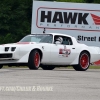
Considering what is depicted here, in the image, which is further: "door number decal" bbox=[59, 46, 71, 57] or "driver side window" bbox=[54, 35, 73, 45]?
"driver side window" bbox=[54, 35, 73, 45]

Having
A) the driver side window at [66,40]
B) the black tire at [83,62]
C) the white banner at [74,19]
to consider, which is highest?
the white banner at [74,19]

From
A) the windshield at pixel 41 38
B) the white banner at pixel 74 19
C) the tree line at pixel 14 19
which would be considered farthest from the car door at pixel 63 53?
the tree line at pixel 14 19

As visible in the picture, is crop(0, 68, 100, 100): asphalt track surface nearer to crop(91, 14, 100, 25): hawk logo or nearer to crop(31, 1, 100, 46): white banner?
crop(31, 1, 100, 46): white banner

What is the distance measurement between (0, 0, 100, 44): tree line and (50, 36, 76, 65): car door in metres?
39.5

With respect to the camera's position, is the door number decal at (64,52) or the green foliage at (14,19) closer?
the door number decal at (64,52)

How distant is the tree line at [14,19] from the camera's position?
65938 millimetres

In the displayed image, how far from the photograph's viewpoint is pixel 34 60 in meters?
21.4

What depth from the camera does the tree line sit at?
65938 millimetres

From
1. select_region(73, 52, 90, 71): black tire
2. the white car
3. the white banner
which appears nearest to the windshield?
the white car

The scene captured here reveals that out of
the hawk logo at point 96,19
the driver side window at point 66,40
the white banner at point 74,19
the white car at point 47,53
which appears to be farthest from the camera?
the hawk logo at point 96,19

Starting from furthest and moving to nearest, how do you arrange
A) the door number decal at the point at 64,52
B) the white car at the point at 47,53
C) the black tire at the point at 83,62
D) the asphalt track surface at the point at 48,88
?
the black tire at the point at 83,62 → the door number decal at the point at 64,52 → the white car at the point at 47,53 → the asphalt track surface at the point at 48,88

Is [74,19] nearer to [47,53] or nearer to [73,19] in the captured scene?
[73,19]

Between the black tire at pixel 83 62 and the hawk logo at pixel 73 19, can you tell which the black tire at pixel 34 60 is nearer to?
the black tire at pixel 83 62

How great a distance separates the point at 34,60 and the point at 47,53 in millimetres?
753
